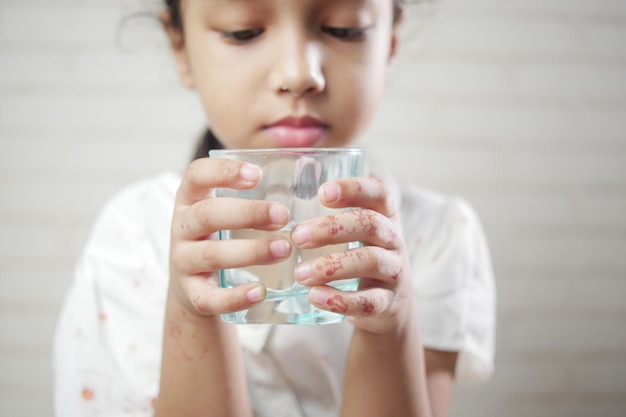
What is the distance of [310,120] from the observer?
0.64 m

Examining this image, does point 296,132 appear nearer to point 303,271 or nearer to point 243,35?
point 243,35

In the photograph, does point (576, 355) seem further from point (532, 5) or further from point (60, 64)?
point (60, 64)

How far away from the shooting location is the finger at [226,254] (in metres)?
0.44

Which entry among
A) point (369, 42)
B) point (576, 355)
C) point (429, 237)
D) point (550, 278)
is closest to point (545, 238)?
point (550, 278)

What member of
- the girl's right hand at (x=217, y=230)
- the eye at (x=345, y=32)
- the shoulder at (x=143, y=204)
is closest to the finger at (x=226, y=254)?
the girl's right hand at (x=217, y=230)

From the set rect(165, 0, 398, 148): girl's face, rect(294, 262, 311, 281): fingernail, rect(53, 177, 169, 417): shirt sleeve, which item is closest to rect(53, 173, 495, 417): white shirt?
rect(53, 177, 169, 417): shirt sleeve

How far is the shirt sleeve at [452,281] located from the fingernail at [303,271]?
1.44 feet

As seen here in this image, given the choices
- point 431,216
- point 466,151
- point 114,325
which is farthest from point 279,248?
point 466,151

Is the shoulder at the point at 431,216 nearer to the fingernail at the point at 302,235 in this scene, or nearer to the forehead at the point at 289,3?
the forehead at the point at 289,3

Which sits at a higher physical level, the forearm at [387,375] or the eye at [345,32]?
the eye at [345,32]

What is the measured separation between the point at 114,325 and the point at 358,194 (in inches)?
19.8

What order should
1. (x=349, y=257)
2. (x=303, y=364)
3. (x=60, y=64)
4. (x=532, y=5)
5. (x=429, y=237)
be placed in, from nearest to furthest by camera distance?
(x=349, y=257) → (x=303, y=364) → (x=429, y=237) → (x=60, y=64) → (x=532, y=5)

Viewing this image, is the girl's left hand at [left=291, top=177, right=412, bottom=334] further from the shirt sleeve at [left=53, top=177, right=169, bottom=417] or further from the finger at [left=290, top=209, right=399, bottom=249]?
the shirt sleeve at [left=53, top=177, right=169, bottom=417]

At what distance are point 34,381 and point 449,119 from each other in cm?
129
